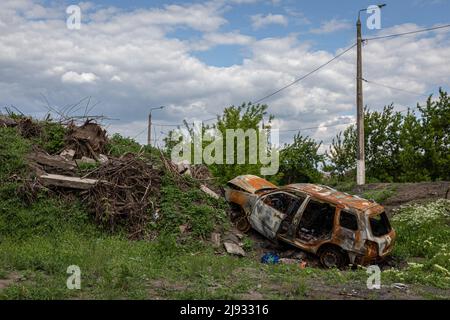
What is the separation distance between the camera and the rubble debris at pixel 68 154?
50.5 ft

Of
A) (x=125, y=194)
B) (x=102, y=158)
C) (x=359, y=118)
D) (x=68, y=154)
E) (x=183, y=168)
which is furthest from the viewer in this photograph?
(x=359, y=118)

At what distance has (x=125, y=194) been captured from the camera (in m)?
13.7

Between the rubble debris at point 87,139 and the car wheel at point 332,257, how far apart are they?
7.95m

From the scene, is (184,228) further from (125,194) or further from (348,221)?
(348,221)

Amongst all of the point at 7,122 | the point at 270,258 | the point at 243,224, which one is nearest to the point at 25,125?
the point at 7,122

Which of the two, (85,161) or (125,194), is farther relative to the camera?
(85,161)

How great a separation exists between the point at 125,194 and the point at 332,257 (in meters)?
5.97

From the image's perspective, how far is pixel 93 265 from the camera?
29.5 ft

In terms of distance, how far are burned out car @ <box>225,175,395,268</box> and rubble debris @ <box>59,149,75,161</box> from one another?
228 inches

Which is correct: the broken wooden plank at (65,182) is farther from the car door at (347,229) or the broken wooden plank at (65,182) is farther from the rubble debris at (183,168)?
the car door at (347,229)

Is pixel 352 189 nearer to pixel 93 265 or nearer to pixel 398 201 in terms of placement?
pixel 398 201

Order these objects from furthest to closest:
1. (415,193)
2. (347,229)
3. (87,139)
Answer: (415,193) → (87,139) → (347,229)

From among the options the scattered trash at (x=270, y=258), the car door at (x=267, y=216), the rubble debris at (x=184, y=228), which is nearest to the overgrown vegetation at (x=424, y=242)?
the scattered trash at (x=270, y=258)

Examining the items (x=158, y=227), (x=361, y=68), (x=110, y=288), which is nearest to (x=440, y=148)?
(x=361, y=68)
